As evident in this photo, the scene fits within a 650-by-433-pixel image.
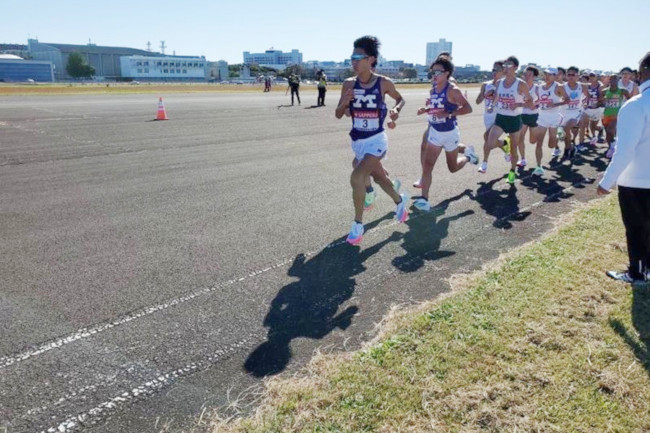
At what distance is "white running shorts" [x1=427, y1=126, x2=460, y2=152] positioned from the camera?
296 inches

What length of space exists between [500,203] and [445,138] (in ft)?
4.37

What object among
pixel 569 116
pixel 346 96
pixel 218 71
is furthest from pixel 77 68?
pixel 346 96

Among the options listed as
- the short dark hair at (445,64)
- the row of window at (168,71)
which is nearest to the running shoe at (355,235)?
the short dark hair at (445,64)

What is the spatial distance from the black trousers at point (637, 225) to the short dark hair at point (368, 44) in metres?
2.90

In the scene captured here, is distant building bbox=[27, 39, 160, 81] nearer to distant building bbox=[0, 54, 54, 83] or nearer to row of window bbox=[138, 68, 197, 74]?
row of window bbox=[138, 68, 197, 74]

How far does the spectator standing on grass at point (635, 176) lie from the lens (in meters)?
4.18

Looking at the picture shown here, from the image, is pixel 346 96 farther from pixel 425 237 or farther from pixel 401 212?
pixel 425 237

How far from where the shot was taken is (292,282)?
4.75 metres

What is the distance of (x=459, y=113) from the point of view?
7250 mm

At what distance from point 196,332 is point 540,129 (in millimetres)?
8883

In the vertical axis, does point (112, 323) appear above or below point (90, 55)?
below

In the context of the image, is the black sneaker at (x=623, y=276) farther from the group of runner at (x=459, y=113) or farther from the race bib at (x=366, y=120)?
the race bib at (x=366, y=120)

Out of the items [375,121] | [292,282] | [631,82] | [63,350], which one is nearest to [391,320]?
[292,282]

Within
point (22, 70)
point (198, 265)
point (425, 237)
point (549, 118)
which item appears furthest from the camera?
point (22, 70)
